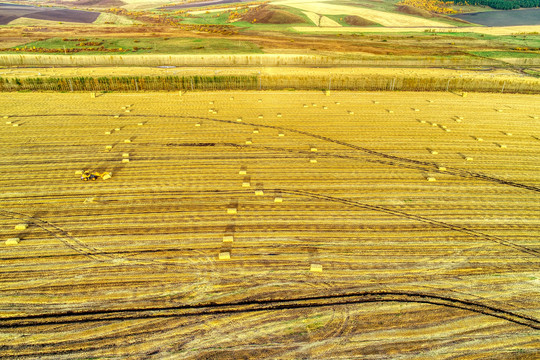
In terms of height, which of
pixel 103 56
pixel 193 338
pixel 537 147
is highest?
pixel 103 56

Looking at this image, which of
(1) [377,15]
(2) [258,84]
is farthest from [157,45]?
(1) [377,15]

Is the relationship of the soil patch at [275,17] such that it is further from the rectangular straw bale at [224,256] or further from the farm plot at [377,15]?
the rectangular straw bale at [224,256]

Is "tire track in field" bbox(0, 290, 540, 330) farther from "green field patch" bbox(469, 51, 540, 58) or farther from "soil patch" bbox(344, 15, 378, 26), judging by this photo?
"soil patch" bbox(344, 15, 378, 26)

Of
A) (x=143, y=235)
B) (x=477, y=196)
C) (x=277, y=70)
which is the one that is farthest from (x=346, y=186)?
(x=277, y=70)

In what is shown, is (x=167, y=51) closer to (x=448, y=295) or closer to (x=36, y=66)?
(x=36, y=66)

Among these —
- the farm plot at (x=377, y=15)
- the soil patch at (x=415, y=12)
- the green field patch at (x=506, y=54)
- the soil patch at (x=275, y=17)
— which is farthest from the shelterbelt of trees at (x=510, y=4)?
the soil patch at (x=275, y=17)

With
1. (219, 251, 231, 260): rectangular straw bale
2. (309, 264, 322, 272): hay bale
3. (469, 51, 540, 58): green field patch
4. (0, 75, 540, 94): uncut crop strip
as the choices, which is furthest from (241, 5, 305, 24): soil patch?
(309, 264, 322, 272): hay bale

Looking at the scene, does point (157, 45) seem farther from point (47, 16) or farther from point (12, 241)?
point (47, 16)

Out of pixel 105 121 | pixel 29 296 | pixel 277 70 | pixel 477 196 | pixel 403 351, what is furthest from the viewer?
pixel 277 70
